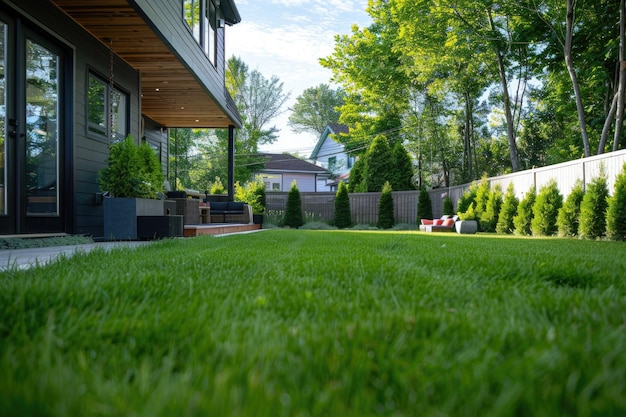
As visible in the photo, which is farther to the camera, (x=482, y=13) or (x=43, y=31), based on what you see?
(x=482, y=13)

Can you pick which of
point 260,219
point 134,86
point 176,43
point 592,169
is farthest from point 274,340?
point 260,219

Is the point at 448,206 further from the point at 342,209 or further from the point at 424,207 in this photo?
the point at 342,209

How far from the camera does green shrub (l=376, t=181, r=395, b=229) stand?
1688 centimetres

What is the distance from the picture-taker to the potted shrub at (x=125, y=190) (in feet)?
18.6

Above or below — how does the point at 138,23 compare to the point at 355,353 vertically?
above

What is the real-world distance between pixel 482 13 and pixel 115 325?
1646 cm

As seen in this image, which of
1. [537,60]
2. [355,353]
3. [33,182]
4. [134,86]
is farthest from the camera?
[537,60]

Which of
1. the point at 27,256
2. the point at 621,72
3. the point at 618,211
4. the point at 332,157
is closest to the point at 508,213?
the point at 618,211

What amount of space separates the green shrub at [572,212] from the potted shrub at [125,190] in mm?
8089

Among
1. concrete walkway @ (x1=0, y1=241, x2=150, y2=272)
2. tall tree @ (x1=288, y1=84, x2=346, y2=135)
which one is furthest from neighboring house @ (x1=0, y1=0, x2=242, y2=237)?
tall tree @ (x1=288, y1=84, x2=346, y2=135)

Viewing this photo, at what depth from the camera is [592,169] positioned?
863 centimetres

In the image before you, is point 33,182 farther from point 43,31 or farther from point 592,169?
point 592,169

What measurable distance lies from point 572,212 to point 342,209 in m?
9.98

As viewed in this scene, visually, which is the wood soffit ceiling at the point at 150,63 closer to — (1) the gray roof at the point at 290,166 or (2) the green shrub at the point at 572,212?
(2) the green shrub at the point at 572,212
